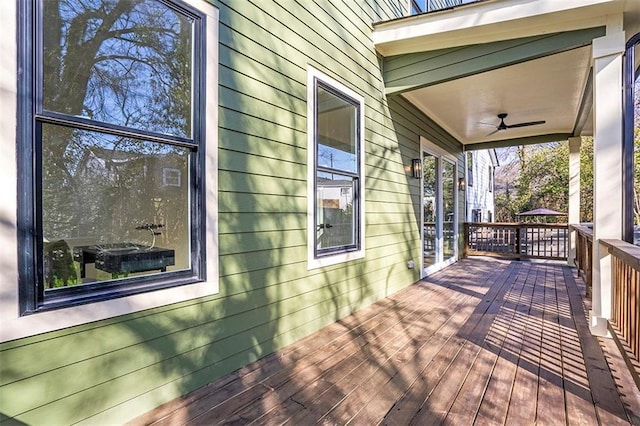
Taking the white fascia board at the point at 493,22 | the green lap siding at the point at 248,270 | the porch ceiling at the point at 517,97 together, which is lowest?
the green lap siding at the point at 248,270

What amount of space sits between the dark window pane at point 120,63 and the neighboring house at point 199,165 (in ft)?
0.03

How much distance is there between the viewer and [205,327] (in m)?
2.23

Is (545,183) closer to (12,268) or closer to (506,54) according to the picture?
(506,54)

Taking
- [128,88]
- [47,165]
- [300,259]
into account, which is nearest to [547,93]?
[300,259]

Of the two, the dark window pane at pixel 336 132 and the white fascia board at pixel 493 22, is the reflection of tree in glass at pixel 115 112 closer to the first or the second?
the dark window pane at pixel 336 132

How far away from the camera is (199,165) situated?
2184 mm

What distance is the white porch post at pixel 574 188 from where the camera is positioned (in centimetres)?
665

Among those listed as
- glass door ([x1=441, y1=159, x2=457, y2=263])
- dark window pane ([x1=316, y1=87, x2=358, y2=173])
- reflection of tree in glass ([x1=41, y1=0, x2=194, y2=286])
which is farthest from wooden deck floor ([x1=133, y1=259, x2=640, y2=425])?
glass door ([x1=441, y1=159, x2=457, y2=263])

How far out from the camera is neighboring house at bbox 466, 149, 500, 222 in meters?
11.3

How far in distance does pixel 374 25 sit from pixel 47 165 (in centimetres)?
370

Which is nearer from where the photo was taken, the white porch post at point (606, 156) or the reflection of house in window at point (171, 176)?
the reflection of house in window at point (171, 176)

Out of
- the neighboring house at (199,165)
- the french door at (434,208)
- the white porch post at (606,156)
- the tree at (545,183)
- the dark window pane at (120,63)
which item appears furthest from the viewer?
the tree at (545,183)

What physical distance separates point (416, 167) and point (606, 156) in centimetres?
260

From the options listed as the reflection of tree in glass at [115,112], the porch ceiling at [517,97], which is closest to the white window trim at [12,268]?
the reflection of tree in glass at [115,112]
